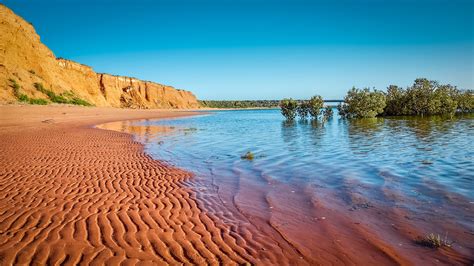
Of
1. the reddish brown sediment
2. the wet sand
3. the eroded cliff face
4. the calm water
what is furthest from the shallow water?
the eroded cliff face

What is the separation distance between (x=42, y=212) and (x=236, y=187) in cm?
460

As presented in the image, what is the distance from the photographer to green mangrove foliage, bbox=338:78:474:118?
43094 millimetres

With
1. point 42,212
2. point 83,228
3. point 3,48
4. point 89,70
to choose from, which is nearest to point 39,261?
point 83,228

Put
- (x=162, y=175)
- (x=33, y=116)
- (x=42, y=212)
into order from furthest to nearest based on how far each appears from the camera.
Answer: (x=33, y=116) < (x=162, y=175) < (x=42, y=212)

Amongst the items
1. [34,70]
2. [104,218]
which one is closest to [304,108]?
[104,218]

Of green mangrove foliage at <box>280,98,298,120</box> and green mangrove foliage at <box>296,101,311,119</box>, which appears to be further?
green mangrove foliage at <box>280,98,298,120</box>

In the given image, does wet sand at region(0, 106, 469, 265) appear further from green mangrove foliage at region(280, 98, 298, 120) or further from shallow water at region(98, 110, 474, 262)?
green mangrove foliage at region(280, 98, 298, 120)

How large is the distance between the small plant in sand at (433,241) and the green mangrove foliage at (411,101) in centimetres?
4076

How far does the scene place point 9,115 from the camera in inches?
1187

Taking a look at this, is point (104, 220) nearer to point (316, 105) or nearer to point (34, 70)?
point (316, 105)

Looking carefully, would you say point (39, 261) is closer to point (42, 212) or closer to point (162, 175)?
point (42, 212)

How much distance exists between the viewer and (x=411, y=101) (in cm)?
4719

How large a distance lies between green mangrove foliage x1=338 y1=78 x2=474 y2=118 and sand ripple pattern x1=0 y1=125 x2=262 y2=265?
39.1 metres

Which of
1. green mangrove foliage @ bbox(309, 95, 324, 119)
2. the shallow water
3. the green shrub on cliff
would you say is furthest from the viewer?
the green shrub on cliff
